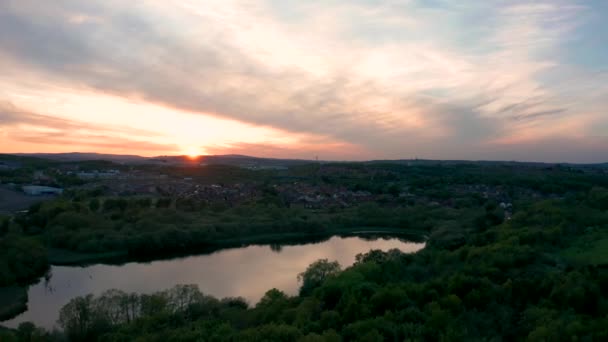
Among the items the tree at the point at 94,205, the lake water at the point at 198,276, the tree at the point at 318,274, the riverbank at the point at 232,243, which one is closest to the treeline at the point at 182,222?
the tree at the point at 94,205

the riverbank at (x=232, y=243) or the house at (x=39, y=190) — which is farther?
the house at (x=39, y=190)

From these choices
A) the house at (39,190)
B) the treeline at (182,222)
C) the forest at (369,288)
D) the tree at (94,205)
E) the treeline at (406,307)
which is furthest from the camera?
the house at (39,190)

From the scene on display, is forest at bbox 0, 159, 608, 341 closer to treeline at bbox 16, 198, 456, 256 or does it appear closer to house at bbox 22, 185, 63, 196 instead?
treeline at bbox 16, 198, 456, 256

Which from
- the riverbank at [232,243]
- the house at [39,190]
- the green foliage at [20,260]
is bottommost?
the riverbank at [232,243]

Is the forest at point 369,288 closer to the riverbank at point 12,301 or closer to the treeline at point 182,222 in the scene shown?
the treeline at point 182,222

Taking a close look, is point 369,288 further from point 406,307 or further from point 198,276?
point 198,276

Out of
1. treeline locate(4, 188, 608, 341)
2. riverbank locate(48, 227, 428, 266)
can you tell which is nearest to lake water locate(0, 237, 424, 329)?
riverbank locate(48, 227, 428, 266)
